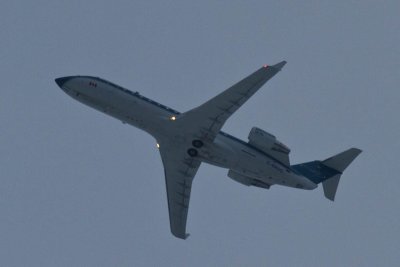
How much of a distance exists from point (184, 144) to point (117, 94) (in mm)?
7718

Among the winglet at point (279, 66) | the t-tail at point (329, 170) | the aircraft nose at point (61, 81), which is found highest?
the winglet at point (279, 66)

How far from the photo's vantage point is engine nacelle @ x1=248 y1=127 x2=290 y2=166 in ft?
205

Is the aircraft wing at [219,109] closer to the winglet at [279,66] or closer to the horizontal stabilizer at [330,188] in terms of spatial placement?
the winglet at [279,66]

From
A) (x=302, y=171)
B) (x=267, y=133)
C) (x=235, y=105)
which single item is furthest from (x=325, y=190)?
(x=235, y=105)

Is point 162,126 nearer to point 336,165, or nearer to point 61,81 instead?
point 61,81

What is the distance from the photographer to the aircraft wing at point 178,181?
64.5 metres

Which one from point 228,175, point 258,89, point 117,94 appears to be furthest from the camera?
point 228,175

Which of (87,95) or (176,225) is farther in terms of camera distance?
(176,225)

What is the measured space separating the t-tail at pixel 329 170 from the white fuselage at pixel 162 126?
3.96 metres

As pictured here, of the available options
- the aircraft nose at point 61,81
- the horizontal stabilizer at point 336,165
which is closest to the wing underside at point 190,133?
the aircraft nose at point 61,81

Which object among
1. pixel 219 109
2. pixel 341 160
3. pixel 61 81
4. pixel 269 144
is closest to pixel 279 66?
pixel 219 109

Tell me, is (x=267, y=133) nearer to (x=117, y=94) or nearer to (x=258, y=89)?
(x=258, y=89)

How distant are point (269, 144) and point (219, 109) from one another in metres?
6.35

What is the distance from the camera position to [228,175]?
6675 centimetres
